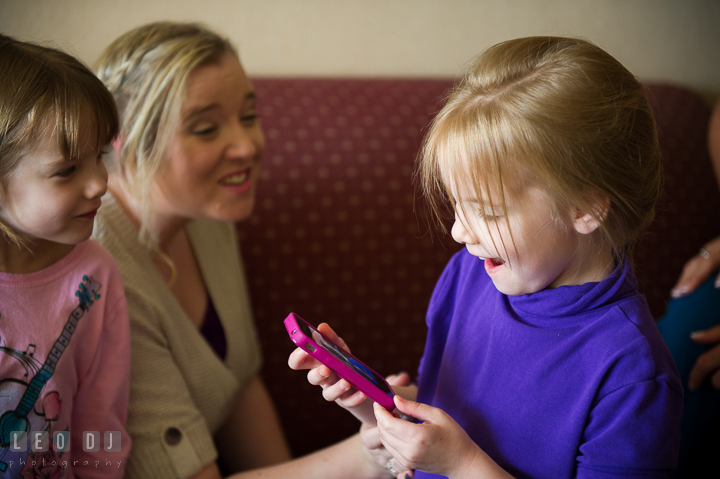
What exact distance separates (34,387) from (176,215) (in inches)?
18.2

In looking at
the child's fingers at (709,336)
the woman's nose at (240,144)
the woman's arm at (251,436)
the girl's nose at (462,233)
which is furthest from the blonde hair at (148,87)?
the child's fingers at (709,336)

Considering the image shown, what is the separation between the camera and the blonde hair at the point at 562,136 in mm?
625

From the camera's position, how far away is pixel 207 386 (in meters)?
1.12

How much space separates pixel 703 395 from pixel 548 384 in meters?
0.57

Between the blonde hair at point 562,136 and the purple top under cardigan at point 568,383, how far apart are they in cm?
10

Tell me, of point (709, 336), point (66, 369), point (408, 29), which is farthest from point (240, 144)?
point (709, 336)

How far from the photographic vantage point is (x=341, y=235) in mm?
1453

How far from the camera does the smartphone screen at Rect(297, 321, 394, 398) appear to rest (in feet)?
2.32

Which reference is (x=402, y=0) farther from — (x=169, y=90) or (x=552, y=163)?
(x=552, y=163)

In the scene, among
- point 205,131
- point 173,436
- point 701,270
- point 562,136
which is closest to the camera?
point 562,136

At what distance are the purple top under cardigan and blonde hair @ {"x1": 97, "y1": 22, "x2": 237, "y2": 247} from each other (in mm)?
643

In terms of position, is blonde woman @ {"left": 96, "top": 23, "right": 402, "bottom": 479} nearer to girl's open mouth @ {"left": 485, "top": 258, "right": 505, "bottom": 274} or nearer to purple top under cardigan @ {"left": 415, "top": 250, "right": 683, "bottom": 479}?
purple top under cardigan @ {"left": 415, "top": 250, "right": 683, "bottom": 479}

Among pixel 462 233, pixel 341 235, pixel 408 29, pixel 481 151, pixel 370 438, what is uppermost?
pixel 408 29

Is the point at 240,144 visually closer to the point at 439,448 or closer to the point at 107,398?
the point at 107,398
